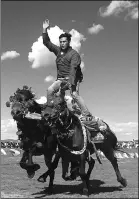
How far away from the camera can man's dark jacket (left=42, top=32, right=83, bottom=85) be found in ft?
25.2

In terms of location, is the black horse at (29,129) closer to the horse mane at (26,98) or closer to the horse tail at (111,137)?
the horse mane at (26,98)

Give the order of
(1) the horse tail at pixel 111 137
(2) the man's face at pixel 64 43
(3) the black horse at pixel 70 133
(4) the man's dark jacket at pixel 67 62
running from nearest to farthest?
(3) the black horse at pixel 70 133 < (4) the man's dark jacket at pixel 67 62 < (2) the man's face at pixel 64 43 < (1) the horse tail at pixel 111 137

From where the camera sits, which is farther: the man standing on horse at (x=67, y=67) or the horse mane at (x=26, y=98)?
the man standing on horse at (x=67, y=67)

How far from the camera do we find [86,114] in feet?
27.5

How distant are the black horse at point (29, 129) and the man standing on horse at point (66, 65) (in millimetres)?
808

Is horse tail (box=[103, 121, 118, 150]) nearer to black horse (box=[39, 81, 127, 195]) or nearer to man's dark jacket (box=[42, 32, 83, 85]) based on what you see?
black horse (box=[39, 81, 127, 195])

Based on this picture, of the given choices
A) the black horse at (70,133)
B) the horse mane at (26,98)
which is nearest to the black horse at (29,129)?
the horse mane at (26,98)

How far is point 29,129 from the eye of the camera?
23.0 ft

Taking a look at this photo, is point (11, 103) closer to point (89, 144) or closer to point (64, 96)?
point (64, 96)

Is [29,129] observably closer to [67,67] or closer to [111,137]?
[67,67]

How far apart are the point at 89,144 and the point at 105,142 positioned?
999mm

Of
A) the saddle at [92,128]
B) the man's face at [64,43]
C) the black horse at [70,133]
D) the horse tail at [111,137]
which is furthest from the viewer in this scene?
the horse tail at [111,137]

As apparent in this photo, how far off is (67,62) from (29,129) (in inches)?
88.6

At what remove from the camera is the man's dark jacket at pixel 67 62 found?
767 centimetres
